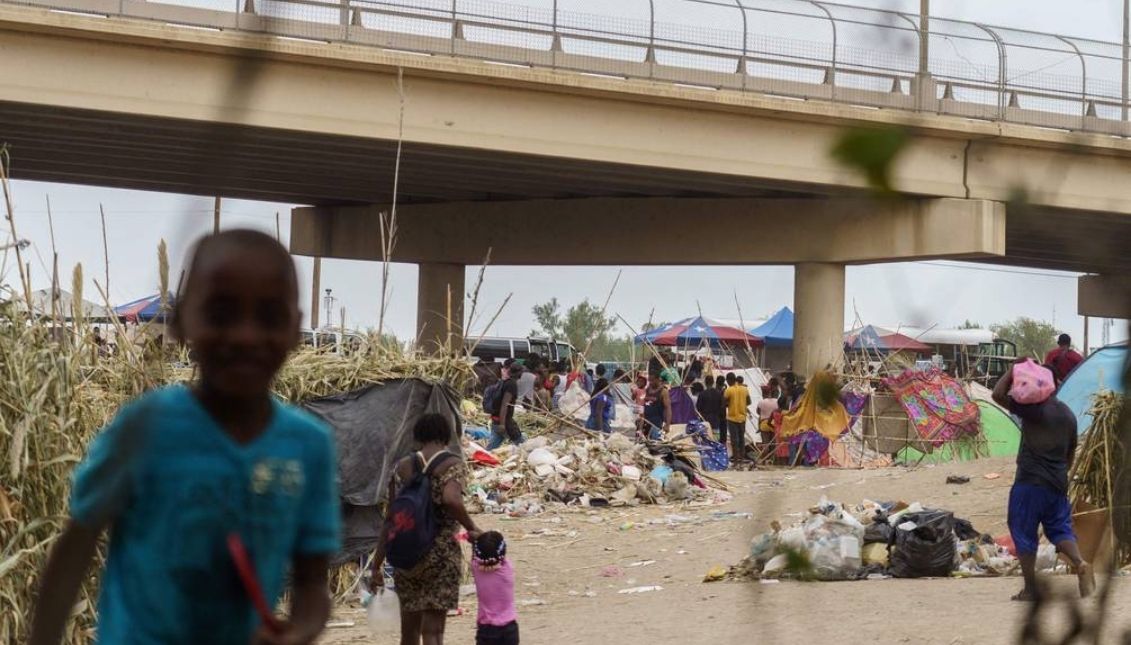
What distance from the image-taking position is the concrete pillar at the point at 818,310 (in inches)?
1038

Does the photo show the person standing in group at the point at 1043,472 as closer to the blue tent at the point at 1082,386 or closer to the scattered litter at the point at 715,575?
the scattered litter at the point at 715,575

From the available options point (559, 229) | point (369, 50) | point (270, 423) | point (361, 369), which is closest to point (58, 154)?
point (369, 50)

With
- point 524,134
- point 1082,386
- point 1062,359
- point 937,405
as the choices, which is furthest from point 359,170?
point 1082,386

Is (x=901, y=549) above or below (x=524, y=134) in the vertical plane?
below

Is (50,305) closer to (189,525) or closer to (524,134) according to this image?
(189,525)

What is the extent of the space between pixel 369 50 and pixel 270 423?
1810cm

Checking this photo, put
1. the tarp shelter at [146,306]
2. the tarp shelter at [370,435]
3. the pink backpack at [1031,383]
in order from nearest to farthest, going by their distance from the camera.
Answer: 1. the tarp shelter at [146,306]
2. the pink backpack at [1031,383]
3. the tarp shelter at [370,435]

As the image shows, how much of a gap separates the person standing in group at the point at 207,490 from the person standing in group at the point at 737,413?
20140 mm

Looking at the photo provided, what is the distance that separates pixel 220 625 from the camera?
174cm

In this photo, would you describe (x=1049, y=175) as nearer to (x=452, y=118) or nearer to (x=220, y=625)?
(x=220, y=625)

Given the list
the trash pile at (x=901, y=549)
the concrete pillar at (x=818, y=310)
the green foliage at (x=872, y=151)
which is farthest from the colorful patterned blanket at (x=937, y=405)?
the green foliage at (x=872, y=151)

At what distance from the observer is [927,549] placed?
10.8m

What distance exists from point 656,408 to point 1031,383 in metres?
12.6

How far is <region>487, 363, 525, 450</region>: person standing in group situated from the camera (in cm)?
1925
